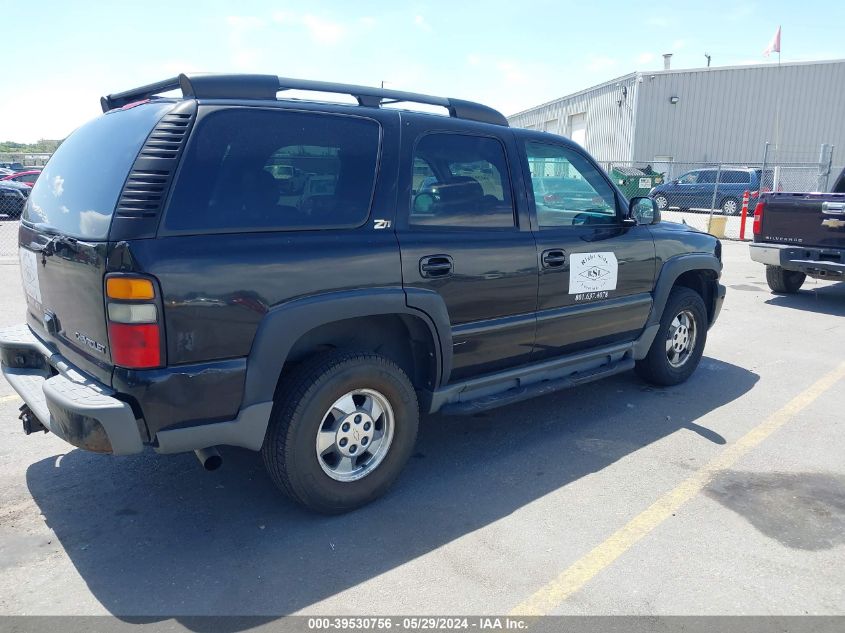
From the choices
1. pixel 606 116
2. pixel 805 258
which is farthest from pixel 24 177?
pixel 606 116

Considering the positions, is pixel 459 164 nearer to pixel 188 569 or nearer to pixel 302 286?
pixel 302 286

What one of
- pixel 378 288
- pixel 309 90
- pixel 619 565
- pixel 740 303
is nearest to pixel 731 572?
pixel 619 565

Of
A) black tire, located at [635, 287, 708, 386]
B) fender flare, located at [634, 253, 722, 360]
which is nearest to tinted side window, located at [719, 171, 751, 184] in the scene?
black tire, located at [635, 287, 708, 386]

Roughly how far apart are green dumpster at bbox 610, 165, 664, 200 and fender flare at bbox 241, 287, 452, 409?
19385 millimetres

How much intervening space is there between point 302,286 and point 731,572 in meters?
2.28

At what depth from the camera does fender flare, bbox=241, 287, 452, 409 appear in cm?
289

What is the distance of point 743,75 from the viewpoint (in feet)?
94.1

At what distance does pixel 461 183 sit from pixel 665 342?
2.44m

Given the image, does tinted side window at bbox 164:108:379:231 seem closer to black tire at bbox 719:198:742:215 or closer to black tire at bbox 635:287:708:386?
black tire at bbox 635:287:708:386

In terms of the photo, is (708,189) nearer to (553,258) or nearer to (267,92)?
(553,258)

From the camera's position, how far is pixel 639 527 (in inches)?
130

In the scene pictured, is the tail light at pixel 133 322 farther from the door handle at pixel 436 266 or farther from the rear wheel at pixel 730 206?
the rear wheel at pixel 730 206

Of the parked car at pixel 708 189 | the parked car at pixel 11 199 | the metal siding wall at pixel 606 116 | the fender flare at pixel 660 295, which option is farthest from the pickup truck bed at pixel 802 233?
the metal siding wall at pixel 606 116

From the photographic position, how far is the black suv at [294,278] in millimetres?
2693
